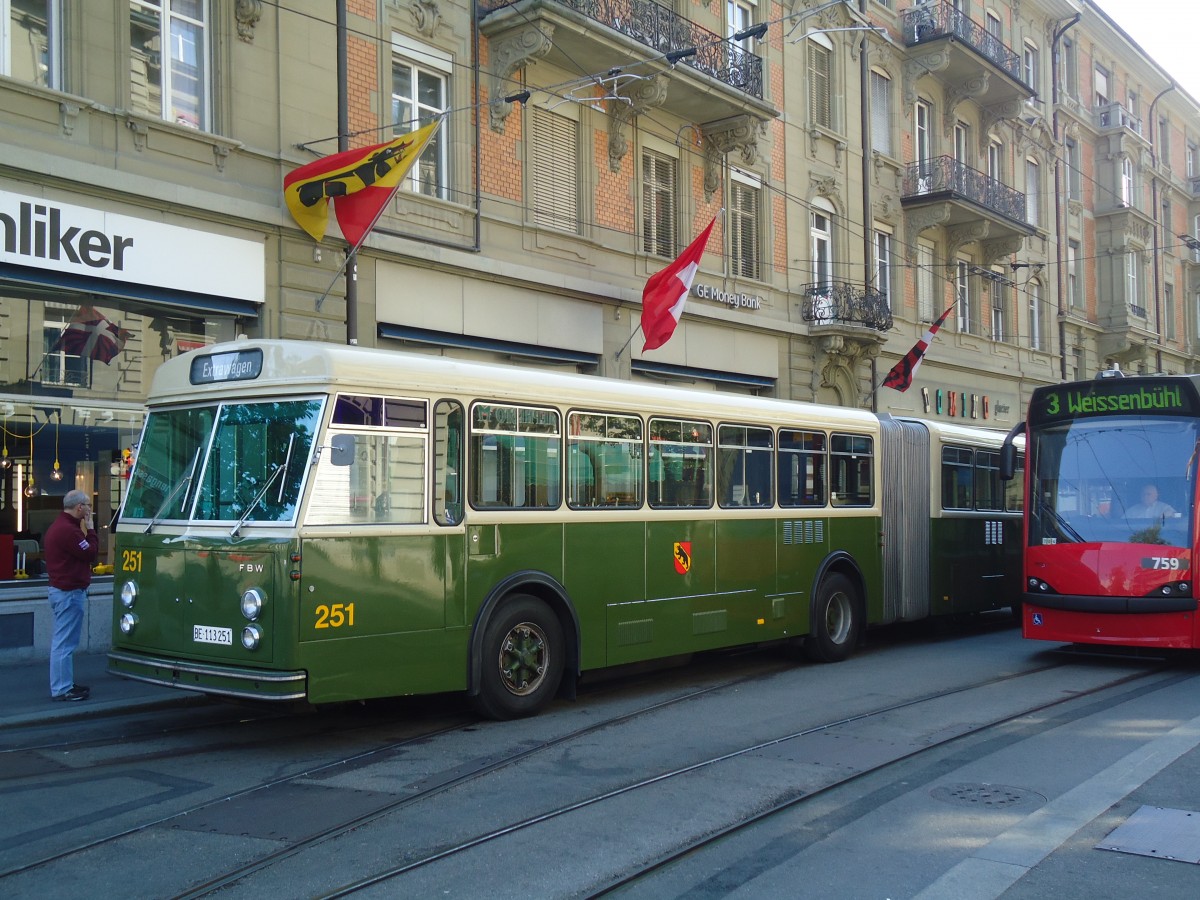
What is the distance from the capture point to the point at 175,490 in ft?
28.4

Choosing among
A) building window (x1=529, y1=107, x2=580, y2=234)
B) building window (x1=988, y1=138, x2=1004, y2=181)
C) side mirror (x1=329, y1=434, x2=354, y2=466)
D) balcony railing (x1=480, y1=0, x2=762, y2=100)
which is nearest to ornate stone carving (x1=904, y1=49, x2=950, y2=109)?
building window (x1=988, y1=138, x2=1004, y2=181)

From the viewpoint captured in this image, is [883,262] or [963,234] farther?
[963,234]

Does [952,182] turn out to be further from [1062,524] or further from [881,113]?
[1062,524]

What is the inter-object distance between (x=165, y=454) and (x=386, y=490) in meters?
1.80

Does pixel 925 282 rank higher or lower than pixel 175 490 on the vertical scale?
higher

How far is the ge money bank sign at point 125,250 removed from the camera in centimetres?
1252

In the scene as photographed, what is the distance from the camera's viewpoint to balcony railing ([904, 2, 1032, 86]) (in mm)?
28391

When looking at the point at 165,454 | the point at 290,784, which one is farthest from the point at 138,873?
the point at 165,454

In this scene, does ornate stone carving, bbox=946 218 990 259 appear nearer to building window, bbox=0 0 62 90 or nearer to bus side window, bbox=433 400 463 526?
building window, bbox=0 0 62 90

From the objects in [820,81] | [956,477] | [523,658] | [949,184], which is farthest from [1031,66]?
[523,658]

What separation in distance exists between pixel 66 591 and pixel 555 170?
11643 millimetres

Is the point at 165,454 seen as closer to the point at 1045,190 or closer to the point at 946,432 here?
the point at 946,432

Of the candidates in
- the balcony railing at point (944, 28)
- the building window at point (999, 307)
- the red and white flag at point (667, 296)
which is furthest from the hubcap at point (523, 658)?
the building window at point (999, 307)

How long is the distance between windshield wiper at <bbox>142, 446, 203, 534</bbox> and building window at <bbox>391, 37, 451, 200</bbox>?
9151 mm
